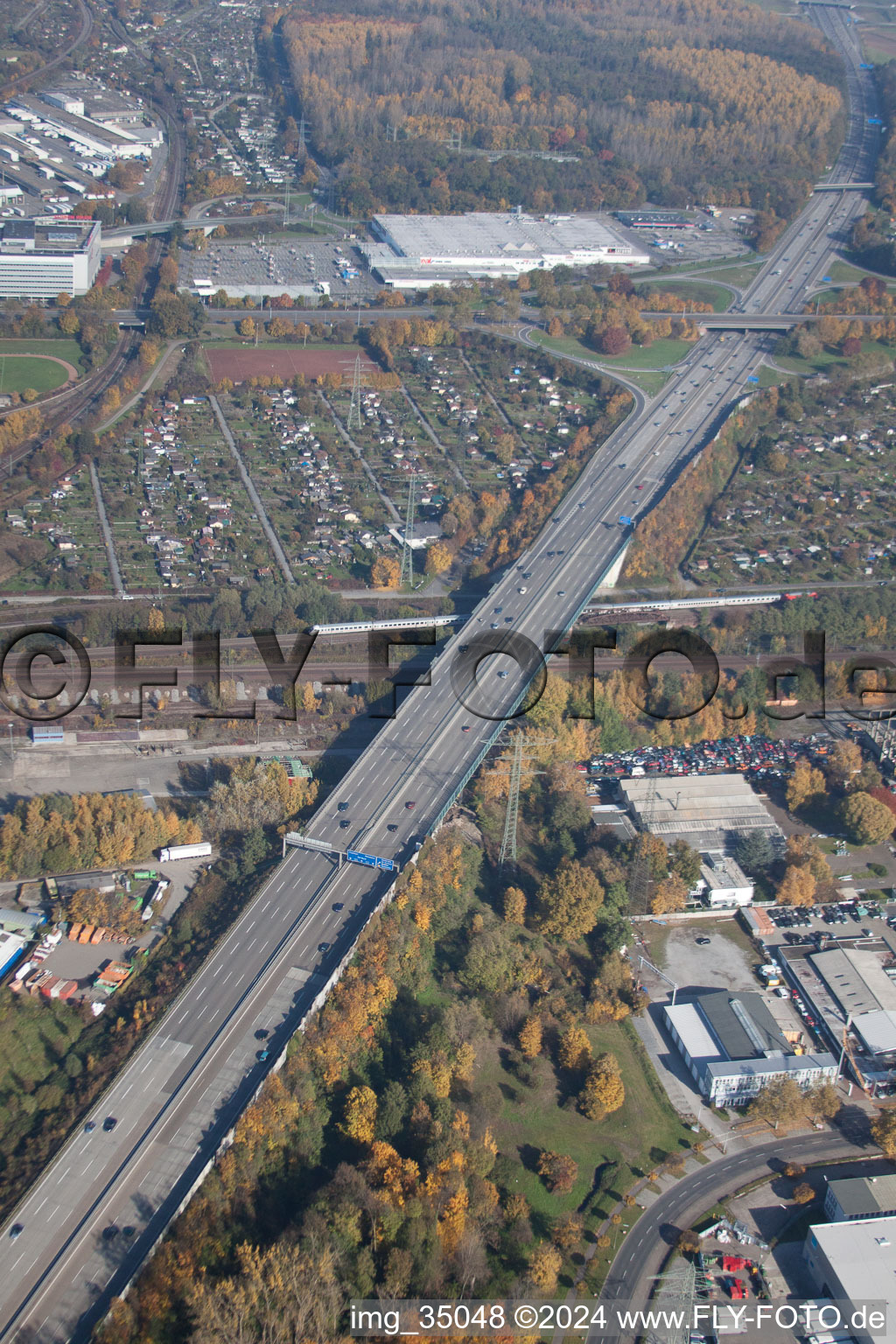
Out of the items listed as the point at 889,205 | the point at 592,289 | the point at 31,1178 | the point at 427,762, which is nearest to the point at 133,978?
the point at 31,1178

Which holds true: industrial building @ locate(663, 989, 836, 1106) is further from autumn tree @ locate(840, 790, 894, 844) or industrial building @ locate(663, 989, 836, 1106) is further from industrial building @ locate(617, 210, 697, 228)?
industrial building @ locate(617, 210, 697, 228)

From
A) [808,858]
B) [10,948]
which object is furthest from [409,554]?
[10,948]

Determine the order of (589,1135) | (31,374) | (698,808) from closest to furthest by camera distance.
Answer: (589,1135), (698,808), (31,374)

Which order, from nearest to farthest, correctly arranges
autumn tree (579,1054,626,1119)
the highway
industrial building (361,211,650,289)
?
1. the highway
2. autumn tree (579,1054,626,1119)
3. industrial building (361,211,650,289)

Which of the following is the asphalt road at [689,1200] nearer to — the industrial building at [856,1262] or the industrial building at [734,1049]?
→ the industrial building at [734,1049]

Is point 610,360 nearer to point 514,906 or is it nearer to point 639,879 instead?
point 639,879

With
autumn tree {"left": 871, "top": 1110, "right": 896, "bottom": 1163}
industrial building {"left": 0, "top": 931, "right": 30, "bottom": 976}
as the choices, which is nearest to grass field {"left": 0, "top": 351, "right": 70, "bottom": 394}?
industrial building {"left": 0, "top": 931, "right": 30, "bottom": 976}

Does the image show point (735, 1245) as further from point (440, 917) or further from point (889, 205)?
point (889, 205)
